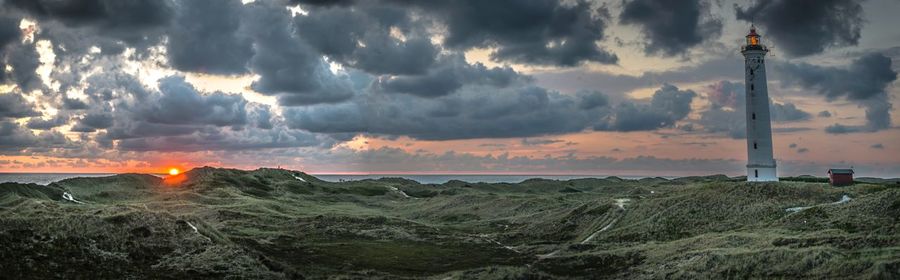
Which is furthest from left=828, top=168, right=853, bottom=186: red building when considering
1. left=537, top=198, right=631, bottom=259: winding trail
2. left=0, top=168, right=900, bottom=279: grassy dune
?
left=537, top=198, right=631, bottom=259: winding trail

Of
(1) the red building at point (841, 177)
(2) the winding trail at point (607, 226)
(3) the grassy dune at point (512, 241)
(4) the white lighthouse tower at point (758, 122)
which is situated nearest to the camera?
(3) the grassy dune at point (512, 241)

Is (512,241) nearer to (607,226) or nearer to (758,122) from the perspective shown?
(607,226)

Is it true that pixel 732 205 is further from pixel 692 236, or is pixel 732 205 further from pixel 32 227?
pixel 32 227

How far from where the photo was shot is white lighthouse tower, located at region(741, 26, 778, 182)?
79125 millimetres

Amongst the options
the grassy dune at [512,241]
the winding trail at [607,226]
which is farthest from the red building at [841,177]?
the winding trail at [607,226]

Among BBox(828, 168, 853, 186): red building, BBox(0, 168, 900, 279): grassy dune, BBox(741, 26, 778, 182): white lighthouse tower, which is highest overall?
BBox(741, 26, 778, 182): white lighthouse tower

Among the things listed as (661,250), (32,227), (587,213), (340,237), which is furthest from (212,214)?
(661,250)

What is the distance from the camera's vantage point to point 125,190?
122812 mm

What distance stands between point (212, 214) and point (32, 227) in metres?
41.2

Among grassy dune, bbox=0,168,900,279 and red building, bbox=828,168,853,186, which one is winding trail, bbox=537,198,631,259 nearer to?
grassy dune, bbox=0,168,900,279

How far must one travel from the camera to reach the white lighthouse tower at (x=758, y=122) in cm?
7912

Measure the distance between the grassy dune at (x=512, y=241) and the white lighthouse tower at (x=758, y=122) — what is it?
975 cm

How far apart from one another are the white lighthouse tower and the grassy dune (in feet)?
32.0

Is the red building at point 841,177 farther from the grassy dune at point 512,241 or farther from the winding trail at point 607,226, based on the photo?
the winding trail at point 607,226
